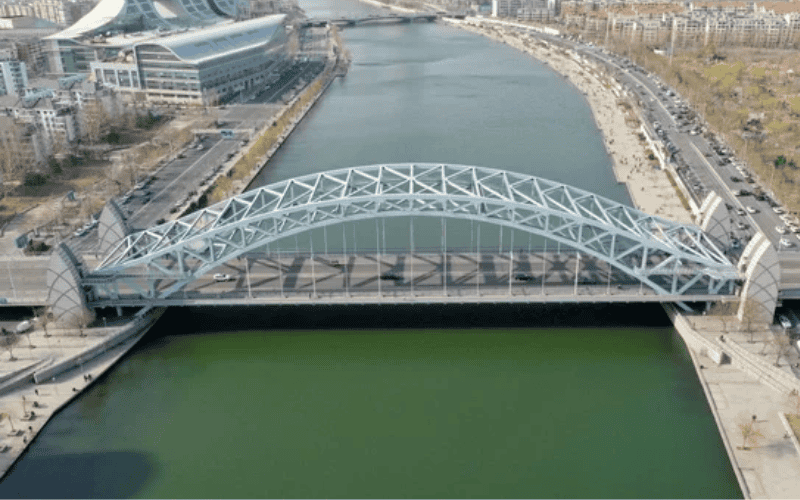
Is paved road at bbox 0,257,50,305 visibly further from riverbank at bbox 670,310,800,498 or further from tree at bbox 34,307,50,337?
riverbank at bbox 670,310,800,498

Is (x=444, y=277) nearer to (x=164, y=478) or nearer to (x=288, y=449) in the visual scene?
(x=288, y=449)

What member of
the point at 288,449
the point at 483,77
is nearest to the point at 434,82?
the point at 483,77

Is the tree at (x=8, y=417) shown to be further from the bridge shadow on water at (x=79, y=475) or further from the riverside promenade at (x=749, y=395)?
the riverside promenade at (x=749, y=395)

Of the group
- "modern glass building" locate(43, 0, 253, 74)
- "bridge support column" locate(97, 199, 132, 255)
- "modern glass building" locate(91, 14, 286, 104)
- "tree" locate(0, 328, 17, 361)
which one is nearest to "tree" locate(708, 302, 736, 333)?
"bridge support column" locate(97, 199, 132, 255)

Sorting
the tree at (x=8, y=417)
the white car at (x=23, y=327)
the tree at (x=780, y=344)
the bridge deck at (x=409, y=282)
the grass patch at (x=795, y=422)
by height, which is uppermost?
the bridge deck at (x=409, y=282)

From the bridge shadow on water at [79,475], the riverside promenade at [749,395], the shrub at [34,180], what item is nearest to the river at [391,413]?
the bridge shadow on water at [79,475]

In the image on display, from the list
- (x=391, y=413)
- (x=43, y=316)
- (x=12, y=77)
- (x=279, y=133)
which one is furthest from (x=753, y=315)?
(x=12, y=77)
